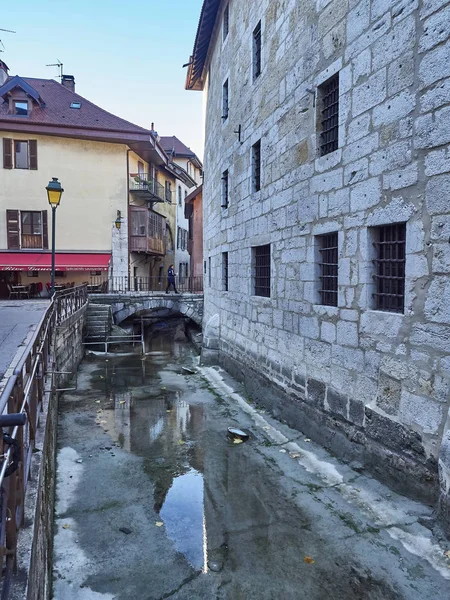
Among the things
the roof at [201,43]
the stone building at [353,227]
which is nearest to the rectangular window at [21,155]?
the roof at [201,43]

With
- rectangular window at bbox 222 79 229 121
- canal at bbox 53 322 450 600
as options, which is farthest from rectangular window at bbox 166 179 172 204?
canal at bbox 53 322 450 600

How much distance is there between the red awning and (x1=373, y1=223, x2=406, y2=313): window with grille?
56.6ft

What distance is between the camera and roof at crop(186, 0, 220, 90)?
12344mm

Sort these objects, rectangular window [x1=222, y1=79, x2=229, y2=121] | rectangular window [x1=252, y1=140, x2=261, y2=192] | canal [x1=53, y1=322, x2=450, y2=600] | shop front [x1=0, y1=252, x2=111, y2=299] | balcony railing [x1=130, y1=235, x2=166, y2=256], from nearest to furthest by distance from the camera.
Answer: canal [x1=53, y1=322, x2=450, y2=600]
rectangular window [x1=252, y1=140, x2=261, y2=192]
rectangular window [x1=222, y1=79, x2=229, y2=121]
shop front [x1=0, y1=252, x2=111, y2=299]
balcony railing [x1=130, y1=235, x2=166, y2=256]

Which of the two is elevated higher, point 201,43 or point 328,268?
point 201,43

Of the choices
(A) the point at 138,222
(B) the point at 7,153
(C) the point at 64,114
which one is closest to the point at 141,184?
(A) the point at 138,222

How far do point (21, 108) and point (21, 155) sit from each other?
240 centimetres

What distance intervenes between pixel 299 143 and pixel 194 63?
407 inches

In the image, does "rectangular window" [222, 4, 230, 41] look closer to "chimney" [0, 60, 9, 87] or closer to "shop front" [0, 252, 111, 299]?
"shop front" [0, 252, 111, 299]

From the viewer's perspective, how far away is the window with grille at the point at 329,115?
20.6 feet

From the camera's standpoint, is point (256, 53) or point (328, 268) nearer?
point (328, 268)

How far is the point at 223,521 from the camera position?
4594 mm

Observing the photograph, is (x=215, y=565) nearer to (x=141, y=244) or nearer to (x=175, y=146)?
(x=141, y=244)

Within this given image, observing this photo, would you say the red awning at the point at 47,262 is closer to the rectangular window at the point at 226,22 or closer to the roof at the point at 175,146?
the rectangular window at the point at 226,22
